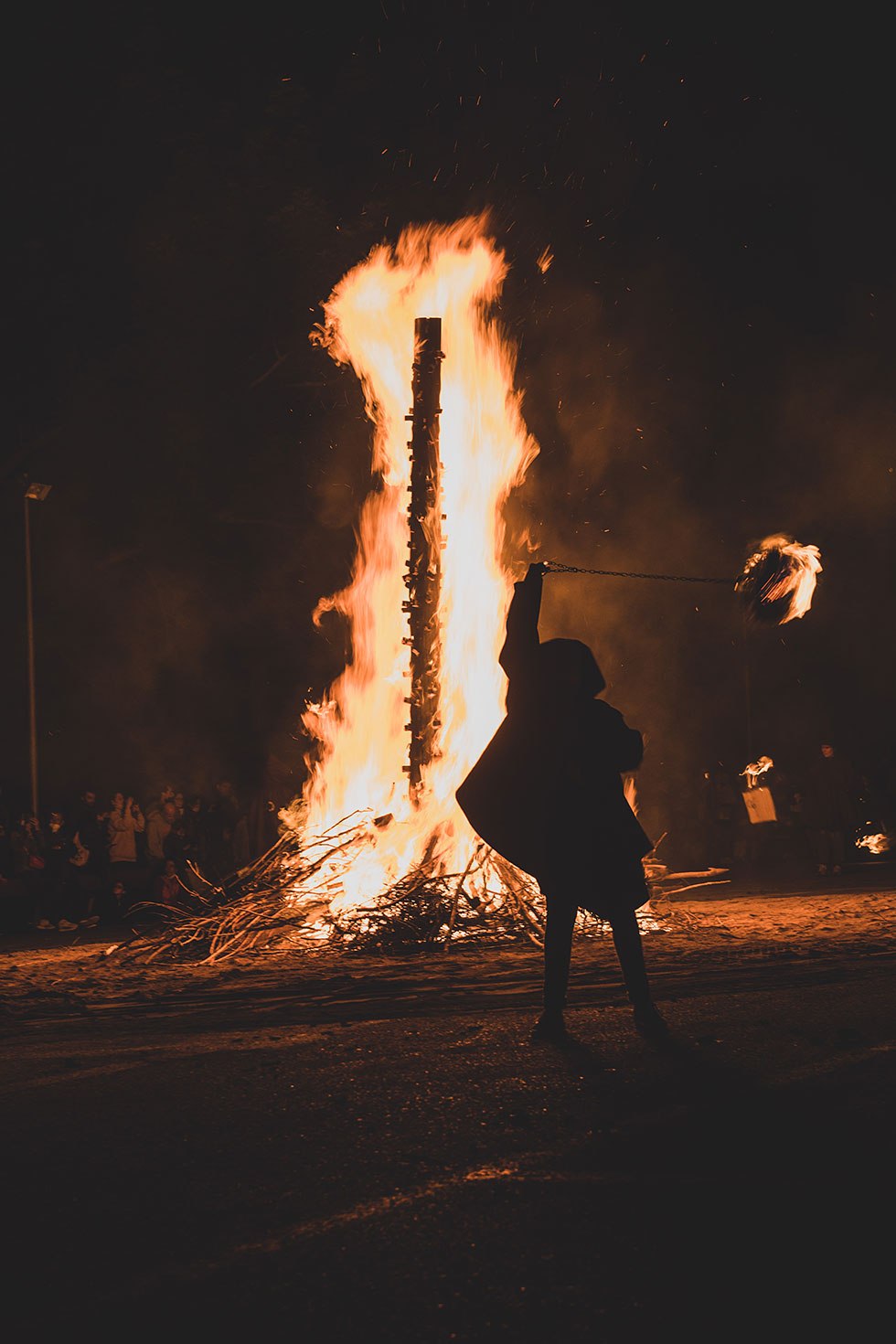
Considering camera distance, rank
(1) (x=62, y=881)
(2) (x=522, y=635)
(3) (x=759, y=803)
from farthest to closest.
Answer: (3) (x=759, y=803), (1) (x=62, y=881), (2) (x=522, y=635)

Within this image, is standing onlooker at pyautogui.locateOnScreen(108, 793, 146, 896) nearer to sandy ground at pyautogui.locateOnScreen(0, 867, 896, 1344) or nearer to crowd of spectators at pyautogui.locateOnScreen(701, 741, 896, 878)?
sandy ground at pyautogui.locateOnScreen(0, 867, 896, 1344)

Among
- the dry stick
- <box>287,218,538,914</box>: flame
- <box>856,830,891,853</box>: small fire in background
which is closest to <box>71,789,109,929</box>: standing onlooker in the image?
<box>287,218,538,914</box>: flame

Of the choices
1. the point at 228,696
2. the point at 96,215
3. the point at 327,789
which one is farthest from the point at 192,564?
the point at 327,789

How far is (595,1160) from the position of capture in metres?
3.40

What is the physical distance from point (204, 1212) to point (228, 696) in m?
22.2

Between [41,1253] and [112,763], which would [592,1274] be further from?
[112,763]

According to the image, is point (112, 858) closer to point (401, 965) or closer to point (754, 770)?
point (401, 965)

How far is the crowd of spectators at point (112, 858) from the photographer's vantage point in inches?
441

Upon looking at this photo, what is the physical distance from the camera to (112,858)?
12547mm

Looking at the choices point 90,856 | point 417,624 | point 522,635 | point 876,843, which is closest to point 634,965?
point 522,635

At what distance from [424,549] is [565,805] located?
4.38m

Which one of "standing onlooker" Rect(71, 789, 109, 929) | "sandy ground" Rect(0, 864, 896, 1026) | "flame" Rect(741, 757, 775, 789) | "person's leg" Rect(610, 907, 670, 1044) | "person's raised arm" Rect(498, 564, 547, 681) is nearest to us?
"person's leg" Rect(610, 907, 670, 1044)

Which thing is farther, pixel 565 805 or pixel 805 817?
pixel 805 817

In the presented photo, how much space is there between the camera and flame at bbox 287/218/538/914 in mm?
9250
